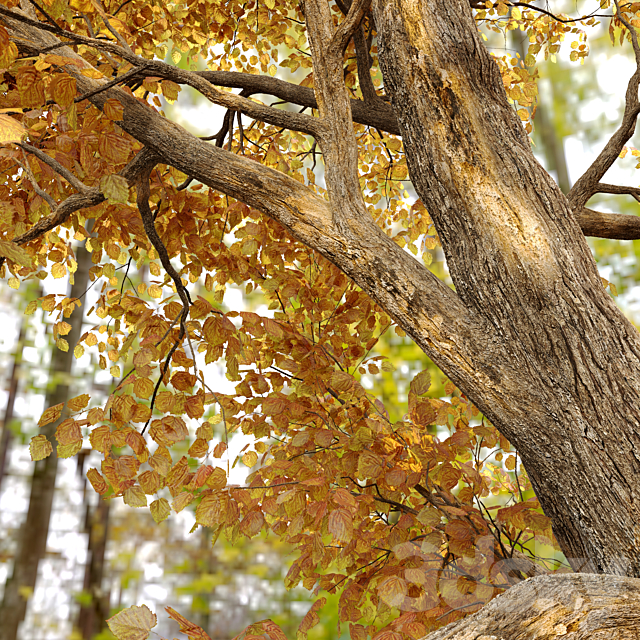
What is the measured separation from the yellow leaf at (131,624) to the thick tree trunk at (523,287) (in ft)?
3.28

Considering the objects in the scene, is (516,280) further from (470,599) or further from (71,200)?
(71,200)

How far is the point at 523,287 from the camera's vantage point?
1423 mm

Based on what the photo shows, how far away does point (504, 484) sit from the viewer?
2768mm

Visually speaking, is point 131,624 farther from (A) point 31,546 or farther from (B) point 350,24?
(A) point 31,546

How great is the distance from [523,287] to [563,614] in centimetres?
79

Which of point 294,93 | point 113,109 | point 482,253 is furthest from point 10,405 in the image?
point 482,253

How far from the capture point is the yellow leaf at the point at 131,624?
123cm

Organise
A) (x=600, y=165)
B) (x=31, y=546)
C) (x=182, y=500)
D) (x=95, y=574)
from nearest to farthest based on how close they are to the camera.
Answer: (x=182, y=500) < (x=600, y=165) < (x=31, y=546) < (x=95, y=574)

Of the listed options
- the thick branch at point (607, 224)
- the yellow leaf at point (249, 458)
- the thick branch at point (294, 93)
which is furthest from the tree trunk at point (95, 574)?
the thick branch at point (607, 224)

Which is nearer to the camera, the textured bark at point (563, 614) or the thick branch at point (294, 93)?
the textured bark at point (563, 614)

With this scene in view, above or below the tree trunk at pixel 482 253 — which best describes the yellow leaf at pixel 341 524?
below

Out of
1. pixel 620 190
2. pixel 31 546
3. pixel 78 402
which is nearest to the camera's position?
pixel 78 402

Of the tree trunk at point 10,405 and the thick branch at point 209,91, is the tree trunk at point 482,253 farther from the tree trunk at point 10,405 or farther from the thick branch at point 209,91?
the tree trunk at point 10,405

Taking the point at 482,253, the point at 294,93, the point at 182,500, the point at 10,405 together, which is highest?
the point at 10,405
